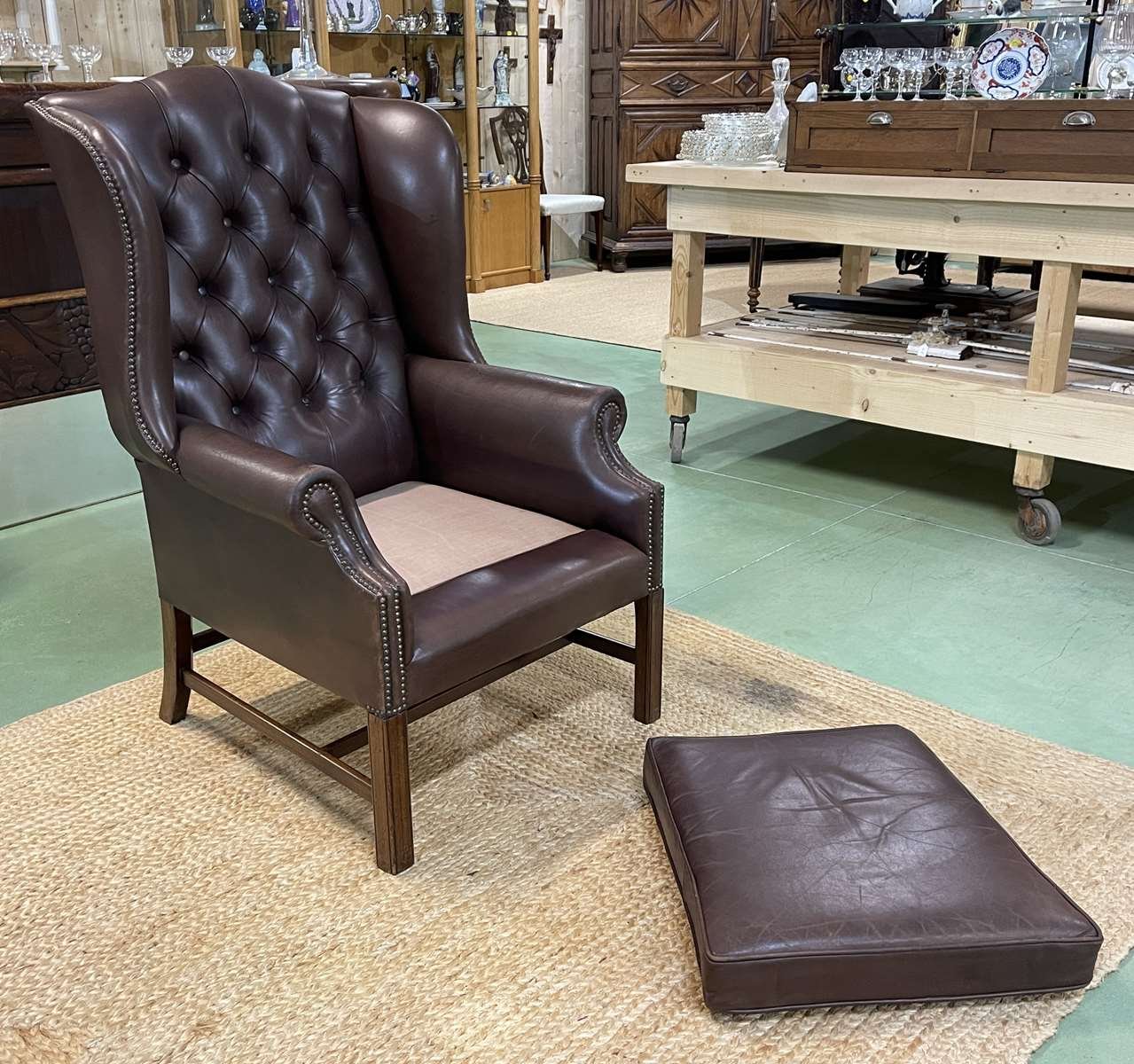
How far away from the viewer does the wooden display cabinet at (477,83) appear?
5625mm

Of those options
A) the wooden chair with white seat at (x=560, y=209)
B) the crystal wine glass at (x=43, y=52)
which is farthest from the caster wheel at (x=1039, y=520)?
the wooden chair with white seat at (x=560, y=209)

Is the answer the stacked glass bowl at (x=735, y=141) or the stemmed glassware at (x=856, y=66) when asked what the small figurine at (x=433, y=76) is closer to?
the stacked glass bowl at (x=735, y=141)

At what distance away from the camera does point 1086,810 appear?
6.34ft

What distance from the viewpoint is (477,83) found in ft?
20.2

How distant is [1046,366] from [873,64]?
39.2 inches

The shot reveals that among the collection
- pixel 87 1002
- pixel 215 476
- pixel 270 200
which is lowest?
pixel 87 1002

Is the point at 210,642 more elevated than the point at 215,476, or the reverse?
the point at 215,476

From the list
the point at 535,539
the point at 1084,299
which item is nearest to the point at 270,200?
the point at 535,539

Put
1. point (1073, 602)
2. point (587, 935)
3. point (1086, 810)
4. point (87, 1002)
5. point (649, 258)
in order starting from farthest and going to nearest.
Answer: point (649, 258) < point (1073, 602) < point (1086, 810) < point (587, 935) < point (87, 1002)

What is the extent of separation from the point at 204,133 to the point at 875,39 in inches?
83.0

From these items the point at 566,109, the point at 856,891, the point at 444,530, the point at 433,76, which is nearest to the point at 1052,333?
the point at 444,530

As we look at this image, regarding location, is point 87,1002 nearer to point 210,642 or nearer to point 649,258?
point 210,642

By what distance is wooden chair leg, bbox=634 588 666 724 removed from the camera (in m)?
2.13

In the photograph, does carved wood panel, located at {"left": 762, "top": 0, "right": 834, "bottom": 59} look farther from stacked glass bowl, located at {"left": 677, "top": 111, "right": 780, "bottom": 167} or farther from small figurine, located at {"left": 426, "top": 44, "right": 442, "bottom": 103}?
stacked glass bowl, located at {"left": 677, "top": 111, "right": 780, "bottom": 167}
